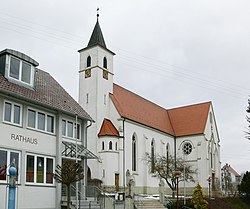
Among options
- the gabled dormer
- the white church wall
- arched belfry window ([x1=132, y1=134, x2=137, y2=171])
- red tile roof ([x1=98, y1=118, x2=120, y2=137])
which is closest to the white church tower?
red tile roof ([x1=98, y1=118, x2=120, y2=137])

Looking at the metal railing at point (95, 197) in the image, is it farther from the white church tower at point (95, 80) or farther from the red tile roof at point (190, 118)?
the red tile roof at point (190, 118)

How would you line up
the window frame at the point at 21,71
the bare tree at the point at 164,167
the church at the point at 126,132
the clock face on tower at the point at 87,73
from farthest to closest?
the bare tree at the point at 164,167
the clock face on tower at the point at 87,73
the church at the point at 126,132
the window frame at the point at 21,71

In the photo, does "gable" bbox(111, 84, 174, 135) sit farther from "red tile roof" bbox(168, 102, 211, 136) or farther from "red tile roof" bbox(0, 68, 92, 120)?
"red tile roof" bbox(0, 68, 92, 120)

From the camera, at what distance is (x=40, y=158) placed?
23.5m

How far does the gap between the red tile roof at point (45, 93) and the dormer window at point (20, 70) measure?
0.68 metres

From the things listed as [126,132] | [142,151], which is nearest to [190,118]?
[142,151]

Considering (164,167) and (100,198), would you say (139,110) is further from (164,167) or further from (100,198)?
(100,198)

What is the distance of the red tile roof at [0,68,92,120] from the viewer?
21516 millimetres

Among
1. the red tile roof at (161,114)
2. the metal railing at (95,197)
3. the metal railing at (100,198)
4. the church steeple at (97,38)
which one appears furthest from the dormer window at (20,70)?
the church steeple at (97,38)

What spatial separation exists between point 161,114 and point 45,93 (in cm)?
3630

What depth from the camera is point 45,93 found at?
25.3m

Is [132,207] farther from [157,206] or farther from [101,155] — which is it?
[101,155]

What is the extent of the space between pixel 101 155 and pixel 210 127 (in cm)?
2484

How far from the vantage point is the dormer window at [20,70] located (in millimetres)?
22844
